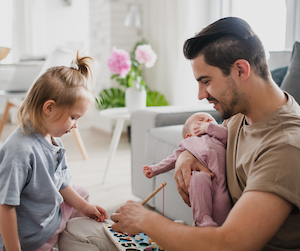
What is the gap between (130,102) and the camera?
250 cm

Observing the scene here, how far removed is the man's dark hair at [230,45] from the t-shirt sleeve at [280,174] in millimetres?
243

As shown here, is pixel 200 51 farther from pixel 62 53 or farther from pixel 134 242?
A: pixel 62 53

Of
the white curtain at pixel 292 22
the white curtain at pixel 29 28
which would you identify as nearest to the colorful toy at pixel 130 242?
the white curtain at pixel 292 22

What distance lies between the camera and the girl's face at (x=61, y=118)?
112 cm

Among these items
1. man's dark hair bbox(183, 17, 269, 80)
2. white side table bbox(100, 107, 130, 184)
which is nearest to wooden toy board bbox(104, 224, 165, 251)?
man's dark hair bbox(183, 17, 269, 80)

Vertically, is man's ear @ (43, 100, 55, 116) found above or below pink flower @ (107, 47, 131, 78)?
below

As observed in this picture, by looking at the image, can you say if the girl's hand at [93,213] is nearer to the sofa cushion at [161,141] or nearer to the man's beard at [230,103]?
the sofa cushion at [161,141]

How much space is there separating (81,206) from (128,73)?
182 centimetres

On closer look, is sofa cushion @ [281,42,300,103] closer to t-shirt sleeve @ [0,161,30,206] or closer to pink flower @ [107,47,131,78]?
t-shirt sleeve @ [0,161,30,206]

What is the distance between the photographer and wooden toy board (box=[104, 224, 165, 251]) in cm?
112

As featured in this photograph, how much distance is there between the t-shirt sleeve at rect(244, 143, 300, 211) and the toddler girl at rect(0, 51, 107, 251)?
680mm

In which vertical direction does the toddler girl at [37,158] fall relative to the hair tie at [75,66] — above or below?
below

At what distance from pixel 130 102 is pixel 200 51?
1629mm

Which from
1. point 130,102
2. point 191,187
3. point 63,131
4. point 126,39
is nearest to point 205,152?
point 191,187
